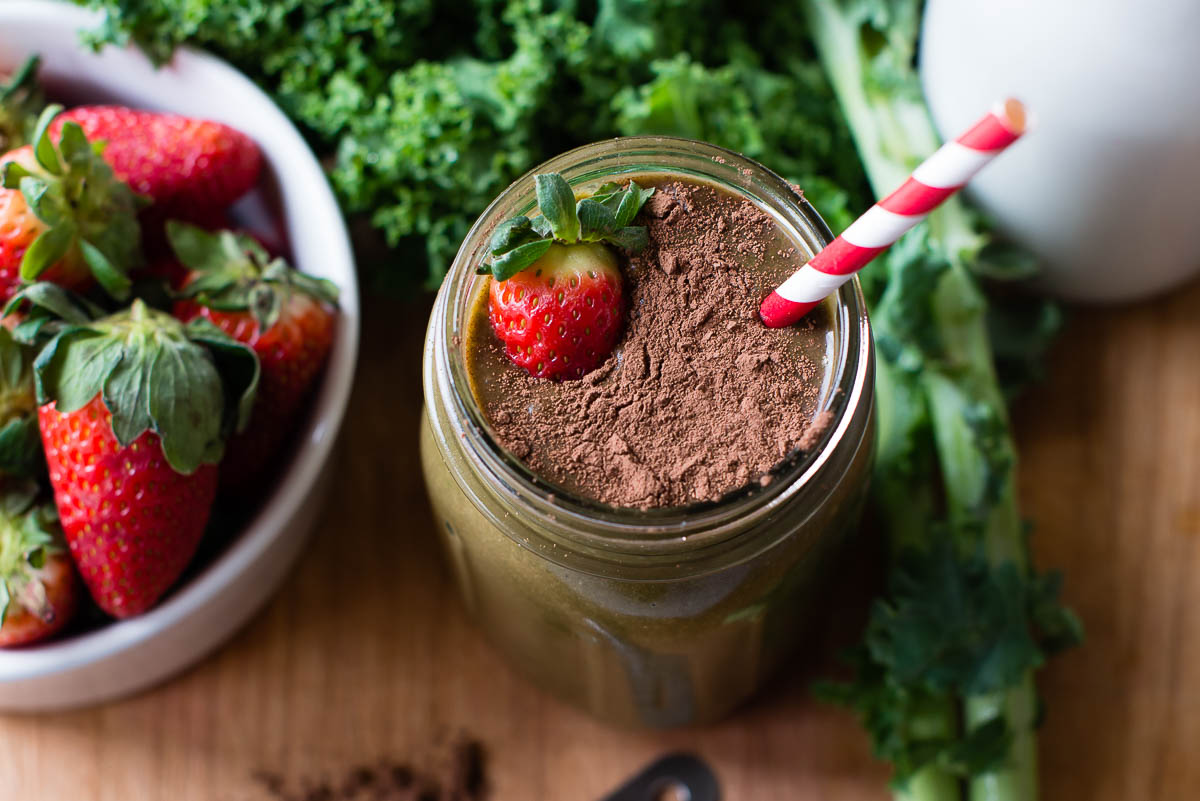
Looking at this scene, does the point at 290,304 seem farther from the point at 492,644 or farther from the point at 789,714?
the point at 789,714

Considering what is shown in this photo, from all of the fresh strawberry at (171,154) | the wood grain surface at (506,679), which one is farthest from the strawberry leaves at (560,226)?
the wood grain surface at (506,679)

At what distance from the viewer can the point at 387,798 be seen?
1106 mm

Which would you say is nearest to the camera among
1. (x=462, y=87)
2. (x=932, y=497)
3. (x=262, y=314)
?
(x=262, y=314)

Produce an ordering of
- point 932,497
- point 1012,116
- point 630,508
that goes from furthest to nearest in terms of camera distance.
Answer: point 932,497, point 630,508, point 1012,116

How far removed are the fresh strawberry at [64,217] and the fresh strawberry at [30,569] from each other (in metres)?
0.18

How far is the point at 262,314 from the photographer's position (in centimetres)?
96

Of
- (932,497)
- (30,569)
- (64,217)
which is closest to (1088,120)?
(932,497)

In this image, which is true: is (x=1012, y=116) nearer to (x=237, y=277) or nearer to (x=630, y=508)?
(x=630, y=508)

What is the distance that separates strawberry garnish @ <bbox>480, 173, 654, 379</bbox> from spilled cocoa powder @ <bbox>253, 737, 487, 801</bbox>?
510mm

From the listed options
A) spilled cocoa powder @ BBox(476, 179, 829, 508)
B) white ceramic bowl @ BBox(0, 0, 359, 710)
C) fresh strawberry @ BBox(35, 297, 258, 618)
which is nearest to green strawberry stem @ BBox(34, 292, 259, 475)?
fresh strawberry @ BBox(35, 297, 258, 618)

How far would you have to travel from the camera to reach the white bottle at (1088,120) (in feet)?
3.07

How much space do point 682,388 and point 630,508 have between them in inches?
3.7

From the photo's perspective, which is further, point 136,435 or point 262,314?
point 262,314

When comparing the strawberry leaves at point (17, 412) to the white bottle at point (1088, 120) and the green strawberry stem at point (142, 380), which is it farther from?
the white bottle at point (1088, 120)
